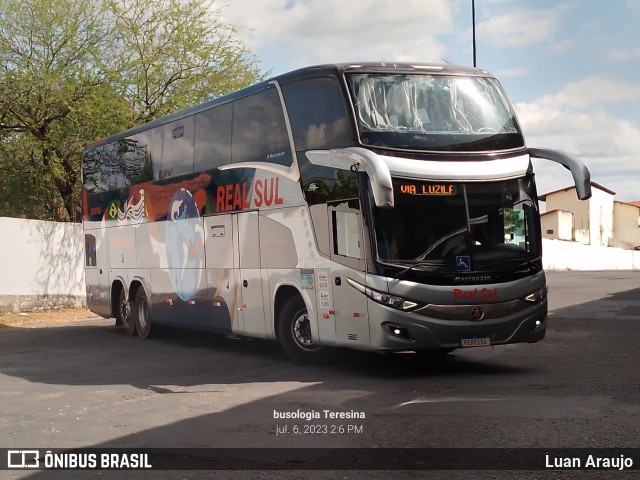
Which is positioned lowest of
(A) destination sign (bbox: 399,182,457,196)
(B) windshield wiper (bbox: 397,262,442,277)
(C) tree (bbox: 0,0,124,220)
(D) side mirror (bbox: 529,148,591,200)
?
(B) windshield wiper (bbox: 397,262,442,277)

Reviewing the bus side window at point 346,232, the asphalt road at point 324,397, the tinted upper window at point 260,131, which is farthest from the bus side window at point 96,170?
the bus side window at point 346,232

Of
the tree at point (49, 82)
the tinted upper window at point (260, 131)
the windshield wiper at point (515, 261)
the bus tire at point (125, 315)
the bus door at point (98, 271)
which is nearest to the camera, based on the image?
the windshield wiper at point (515, 261)

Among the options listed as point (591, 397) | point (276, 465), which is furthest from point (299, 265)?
point (276, 465)

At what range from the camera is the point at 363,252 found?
12367mm

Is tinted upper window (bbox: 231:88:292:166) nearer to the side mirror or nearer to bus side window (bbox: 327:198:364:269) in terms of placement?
bus side window (bbox: 327:198:364:269)

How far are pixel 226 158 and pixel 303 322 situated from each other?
323cm

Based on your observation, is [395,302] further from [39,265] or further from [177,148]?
[39,265]

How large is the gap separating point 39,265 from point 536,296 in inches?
676

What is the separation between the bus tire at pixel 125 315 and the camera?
20.2 meters

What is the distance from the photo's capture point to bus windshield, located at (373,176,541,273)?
12188mm

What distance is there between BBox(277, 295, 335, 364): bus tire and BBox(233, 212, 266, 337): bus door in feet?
2.12

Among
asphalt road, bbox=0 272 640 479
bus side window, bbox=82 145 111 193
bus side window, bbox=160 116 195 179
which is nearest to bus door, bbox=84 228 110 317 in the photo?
bus side window, bbox=82 145 111 193

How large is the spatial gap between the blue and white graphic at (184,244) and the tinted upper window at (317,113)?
370cm

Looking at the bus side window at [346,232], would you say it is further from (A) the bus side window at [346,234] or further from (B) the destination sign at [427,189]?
(B) the destination sign at [427,189]
